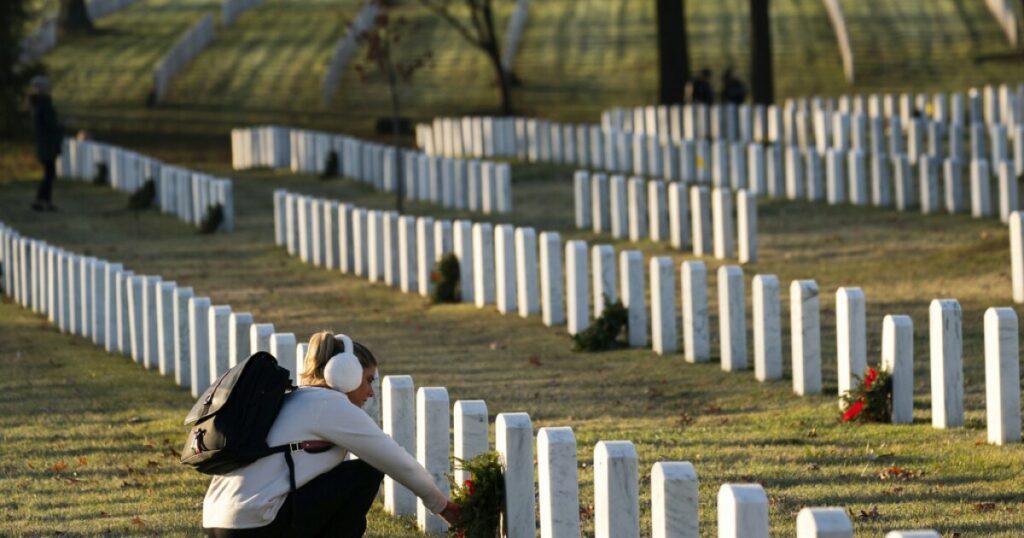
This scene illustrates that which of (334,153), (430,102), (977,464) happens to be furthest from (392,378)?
(430,102)

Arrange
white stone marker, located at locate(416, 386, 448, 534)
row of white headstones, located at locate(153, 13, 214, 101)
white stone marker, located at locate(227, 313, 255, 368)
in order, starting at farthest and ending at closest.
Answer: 1. row of white headstones, located at locate(153, 13, 214, 101)
2. white stone marker, located at locate(227, 313, 255, 368)
3. white stone marker, located at locate(416, 386, 448, 534)

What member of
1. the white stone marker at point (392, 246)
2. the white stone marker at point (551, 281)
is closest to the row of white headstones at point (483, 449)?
the white stone marker at point (551, 281)

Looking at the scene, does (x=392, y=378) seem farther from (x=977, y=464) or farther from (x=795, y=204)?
(x=795, y=204)

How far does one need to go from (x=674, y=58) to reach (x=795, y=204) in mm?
12334

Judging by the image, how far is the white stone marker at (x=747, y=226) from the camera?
17.8 metres

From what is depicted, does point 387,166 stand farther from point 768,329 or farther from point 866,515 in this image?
point 866,515

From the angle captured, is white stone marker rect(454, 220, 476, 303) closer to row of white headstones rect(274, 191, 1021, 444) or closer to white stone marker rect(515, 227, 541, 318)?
row of white headstones rect(274, 191, 1021, 444)

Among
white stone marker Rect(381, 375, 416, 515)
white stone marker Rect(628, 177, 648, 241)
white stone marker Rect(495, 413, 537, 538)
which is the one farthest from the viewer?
white stone marker Rect(628, 177, 648, 241)

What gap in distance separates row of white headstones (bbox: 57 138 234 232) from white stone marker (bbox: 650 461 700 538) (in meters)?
17.0

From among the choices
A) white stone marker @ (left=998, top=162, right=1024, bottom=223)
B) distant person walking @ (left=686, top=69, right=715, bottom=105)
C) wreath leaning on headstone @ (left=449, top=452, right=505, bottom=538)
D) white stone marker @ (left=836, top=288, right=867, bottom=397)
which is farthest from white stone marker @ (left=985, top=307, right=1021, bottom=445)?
distant person walking @ (left=686, top=69, right=715, bottom=105)

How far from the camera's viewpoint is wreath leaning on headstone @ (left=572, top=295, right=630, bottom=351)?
13.6 meters

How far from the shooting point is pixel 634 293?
44.4ft

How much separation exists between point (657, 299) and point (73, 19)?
1976 inches

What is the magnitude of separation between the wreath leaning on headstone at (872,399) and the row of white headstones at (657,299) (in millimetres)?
80
